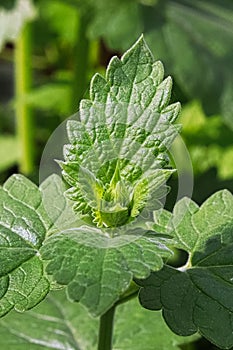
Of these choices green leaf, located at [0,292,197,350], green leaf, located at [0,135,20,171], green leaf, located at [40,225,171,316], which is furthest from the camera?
green leaf, located at [0,135,20,171]

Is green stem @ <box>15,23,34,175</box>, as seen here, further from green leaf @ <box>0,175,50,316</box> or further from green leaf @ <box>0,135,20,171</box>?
green leaf @ <box>0,175,50,316</box>

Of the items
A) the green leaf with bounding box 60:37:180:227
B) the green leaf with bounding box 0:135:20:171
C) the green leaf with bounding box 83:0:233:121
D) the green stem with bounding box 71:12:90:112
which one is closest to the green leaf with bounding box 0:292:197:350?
the green leaf with bounding box 60:37:180:227

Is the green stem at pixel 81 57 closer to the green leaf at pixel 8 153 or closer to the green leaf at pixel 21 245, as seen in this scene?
the green leaf at pixel 8 153

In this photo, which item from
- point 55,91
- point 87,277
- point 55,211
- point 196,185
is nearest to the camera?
point 87,277

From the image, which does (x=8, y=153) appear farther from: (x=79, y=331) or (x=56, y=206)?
(x=56, y=206)

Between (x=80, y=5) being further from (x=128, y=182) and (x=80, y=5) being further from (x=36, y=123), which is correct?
(x=128, y=182)

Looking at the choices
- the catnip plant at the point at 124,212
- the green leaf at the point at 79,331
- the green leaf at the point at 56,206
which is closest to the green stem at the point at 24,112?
the green leaf at the point at 79,331

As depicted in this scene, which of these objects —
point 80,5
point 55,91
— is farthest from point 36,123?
point 80,5

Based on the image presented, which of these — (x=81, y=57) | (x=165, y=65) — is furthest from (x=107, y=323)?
(x=81, y=57)
